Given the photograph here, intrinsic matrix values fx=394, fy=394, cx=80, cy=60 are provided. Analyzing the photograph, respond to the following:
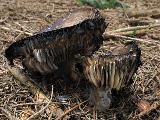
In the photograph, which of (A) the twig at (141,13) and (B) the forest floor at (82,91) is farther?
(A) the twig at (141,13)

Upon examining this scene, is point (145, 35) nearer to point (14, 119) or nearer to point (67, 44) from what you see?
point (67, 44)

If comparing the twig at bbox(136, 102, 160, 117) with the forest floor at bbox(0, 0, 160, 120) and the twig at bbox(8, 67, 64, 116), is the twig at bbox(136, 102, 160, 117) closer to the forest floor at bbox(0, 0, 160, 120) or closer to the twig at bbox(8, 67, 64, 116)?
the forest floor at bbox(0, 0, 160, 120)

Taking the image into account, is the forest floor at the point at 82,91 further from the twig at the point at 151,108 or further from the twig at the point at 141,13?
the twig at the point at 141,13

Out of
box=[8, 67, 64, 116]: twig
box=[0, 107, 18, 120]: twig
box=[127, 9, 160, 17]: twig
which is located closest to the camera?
box=[0, 107, 18, 120]: twig

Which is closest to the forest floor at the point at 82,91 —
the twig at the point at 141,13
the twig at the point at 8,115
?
the twig at the point at 8,115

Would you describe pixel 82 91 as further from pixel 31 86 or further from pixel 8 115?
pixel 8 115

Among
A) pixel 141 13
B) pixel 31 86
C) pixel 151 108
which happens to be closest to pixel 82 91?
pixel 31 86

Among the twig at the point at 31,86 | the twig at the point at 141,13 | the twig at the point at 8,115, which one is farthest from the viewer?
the twig at the point at 141,13

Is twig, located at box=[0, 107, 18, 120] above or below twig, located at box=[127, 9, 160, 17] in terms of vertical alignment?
below

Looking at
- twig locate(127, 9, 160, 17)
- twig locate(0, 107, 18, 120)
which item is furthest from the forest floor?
twig locate(127, 9, 160, 17)

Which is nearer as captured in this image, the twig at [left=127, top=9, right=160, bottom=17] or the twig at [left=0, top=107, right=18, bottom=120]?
A: the twig at [left=0, top=107, right=18, bottom=120]

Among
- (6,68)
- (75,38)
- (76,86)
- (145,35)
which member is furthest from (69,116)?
(145,35)
